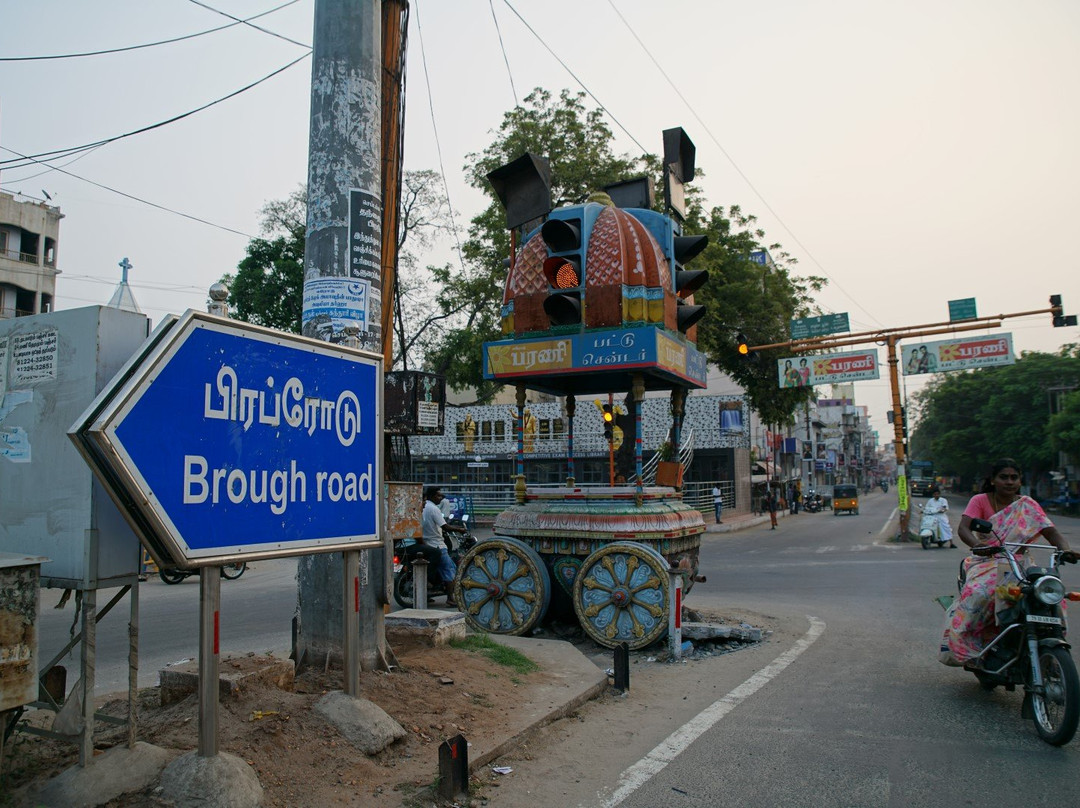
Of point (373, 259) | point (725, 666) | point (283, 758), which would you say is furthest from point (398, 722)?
point (725, 666)

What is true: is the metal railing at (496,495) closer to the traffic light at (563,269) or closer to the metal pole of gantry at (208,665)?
the traffic light at (563,269)

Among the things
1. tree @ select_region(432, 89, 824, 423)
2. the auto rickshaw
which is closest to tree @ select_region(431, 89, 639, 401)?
tree @ select_region(432, 89, 824, 423)

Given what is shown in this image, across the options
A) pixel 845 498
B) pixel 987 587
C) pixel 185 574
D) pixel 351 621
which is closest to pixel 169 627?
pixel 185 574

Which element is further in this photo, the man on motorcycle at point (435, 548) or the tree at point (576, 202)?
the tree at point (576, 202)

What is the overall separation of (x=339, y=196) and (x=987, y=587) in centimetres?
→ 549

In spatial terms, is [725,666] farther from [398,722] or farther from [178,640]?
[178,640]

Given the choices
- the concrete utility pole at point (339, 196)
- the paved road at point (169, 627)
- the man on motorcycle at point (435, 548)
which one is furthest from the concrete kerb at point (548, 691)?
the man on motorcycle at point (435, 548)

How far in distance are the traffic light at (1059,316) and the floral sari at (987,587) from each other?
656 inches

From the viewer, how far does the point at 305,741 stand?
4133 millimetres

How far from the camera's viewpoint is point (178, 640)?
8.83m

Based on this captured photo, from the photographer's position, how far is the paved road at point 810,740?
421 centimetres

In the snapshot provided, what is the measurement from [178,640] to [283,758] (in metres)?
5.70

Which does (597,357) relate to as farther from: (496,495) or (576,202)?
(496,495)

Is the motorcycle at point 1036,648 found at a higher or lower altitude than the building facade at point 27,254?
lower
